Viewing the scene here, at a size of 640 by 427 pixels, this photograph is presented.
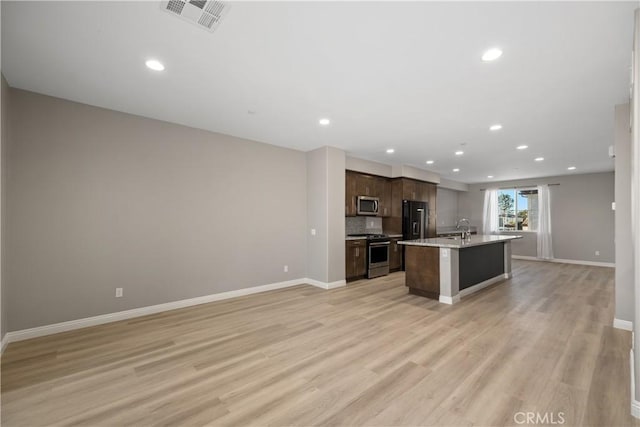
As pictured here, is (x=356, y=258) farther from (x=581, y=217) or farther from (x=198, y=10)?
(x=581, y=217)

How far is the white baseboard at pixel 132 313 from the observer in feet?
9.79

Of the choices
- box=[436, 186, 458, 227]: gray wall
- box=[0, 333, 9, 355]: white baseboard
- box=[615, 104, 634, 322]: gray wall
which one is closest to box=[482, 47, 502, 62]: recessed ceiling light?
box=[615, 104, 634, 322]: gray wall

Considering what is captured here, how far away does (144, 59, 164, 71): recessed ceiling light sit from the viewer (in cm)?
245

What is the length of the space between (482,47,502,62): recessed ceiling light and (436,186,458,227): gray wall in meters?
7.95

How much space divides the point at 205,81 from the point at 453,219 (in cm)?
1018

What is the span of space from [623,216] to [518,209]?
6.86 m

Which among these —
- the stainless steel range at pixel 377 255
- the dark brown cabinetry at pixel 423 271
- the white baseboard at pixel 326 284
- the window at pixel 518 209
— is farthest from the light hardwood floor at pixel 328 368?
the window at pixel 518 209

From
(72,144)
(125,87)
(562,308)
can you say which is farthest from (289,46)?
(562,308)

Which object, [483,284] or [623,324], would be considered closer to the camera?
[623,324]

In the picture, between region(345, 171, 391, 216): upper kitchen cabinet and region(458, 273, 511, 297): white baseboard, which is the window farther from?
region(345, 171, 391, 216): upper kitchen cabinet

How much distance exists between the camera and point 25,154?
302 centimetres

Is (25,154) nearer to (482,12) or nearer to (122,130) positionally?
(122,130)

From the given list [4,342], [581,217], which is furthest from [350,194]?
[581,217]

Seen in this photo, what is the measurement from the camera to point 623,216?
3303mm
